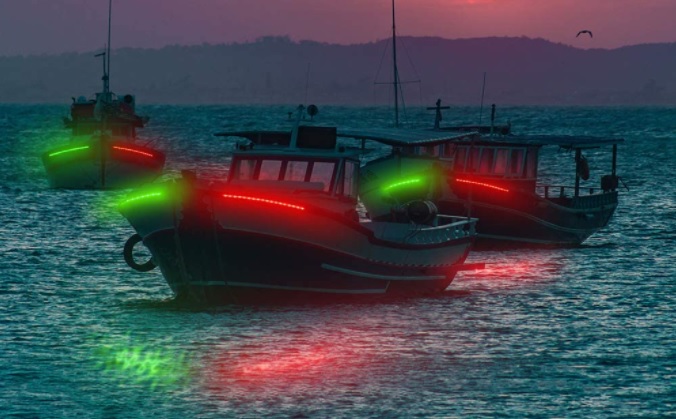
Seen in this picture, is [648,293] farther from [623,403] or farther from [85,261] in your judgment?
[85,261]

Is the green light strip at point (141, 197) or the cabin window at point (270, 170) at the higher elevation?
the cabin window at point (270, 170)

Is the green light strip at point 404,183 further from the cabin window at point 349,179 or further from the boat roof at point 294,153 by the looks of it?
the boat roof at point 294,153

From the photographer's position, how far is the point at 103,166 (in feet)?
238

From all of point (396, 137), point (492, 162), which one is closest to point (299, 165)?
point (396, 137)

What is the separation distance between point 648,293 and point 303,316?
12.1 metres

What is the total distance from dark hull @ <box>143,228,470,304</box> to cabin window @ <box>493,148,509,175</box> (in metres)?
16.1

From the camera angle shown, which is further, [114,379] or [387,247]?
[387,247]

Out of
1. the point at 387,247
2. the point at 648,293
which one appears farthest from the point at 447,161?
the point at 387,247

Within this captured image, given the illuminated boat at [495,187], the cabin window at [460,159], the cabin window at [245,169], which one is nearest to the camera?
the cabin window at [245,169]

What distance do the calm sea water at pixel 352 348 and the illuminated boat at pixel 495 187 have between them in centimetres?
154

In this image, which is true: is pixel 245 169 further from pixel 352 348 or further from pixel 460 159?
pixel 460 159

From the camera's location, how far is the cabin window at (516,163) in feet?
154

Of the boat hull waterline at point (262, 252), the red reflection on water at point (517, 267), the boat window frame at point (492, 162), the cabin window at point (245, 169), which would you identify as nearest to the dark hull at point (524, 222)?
the red reflection on water at point (517, 267)

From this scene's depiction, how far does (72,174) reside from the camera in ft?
242
